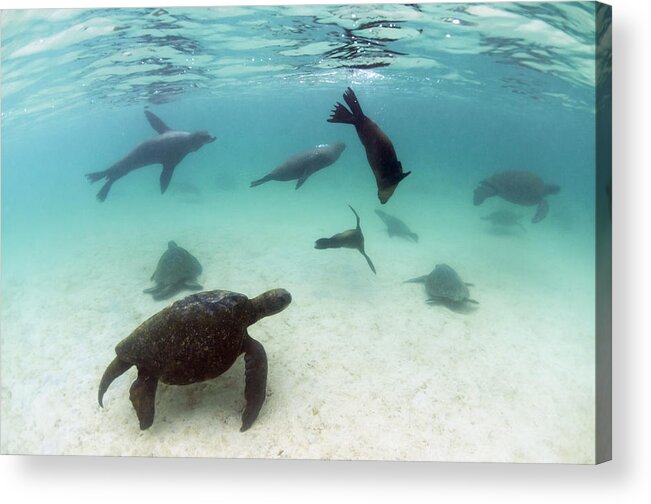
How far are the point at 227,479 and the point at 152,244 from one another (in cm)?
934

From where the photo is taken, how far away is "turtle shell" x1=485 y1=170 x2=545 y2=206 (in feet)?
35.1

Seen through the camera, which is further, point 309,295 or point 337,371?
point 309,295

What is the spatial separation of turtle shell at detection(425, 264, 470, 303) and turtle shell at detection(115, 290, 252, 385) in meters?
4.30

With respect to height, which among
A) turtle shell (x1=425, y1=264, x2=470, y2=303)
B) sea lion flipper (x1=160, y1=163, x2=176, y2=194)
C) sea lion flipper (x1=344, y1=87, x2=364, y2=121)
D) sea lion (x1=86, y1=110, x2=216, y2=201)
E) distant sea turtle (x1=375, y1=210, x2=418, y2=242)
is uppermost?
sea lion flipper (x1=344, y1=87, x2=364, y2=121)

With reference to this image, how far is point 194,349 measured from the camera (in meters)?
3.75

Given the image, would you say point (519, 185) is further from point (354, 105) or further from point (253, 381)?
point (253, 381)

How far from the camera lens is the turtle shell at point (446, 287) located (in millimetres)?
7141

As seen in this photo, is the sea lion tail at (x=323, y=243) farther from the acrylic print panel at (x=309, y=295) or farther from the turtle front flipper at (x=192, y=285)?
the turtle front flipper at (x=192, y=285)

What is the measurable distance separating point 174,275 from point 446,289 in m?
5.05

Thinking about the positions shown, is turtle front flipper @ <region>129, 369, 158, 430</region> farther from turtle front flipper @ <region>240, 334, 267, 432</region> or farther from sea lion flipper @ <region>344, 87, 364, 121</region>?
sea lion flipper @ <region>344, 87, 364, 121</region>

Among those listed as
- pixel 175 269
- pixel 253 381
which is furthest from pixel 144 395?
pixel 175 269

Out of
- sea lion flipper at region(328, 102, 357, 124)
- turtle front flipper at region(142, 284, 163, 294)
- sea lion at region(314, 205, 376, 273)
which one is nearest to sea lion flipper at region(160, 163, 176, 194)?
turtle front flipper at region(142, 284, 163, 294)

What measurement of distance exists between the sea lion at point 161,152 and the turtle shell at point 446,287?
6051mm

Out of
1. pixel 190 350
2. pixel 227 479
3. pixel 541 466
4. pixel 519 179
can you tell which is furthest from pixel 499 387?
pixel 519 179
